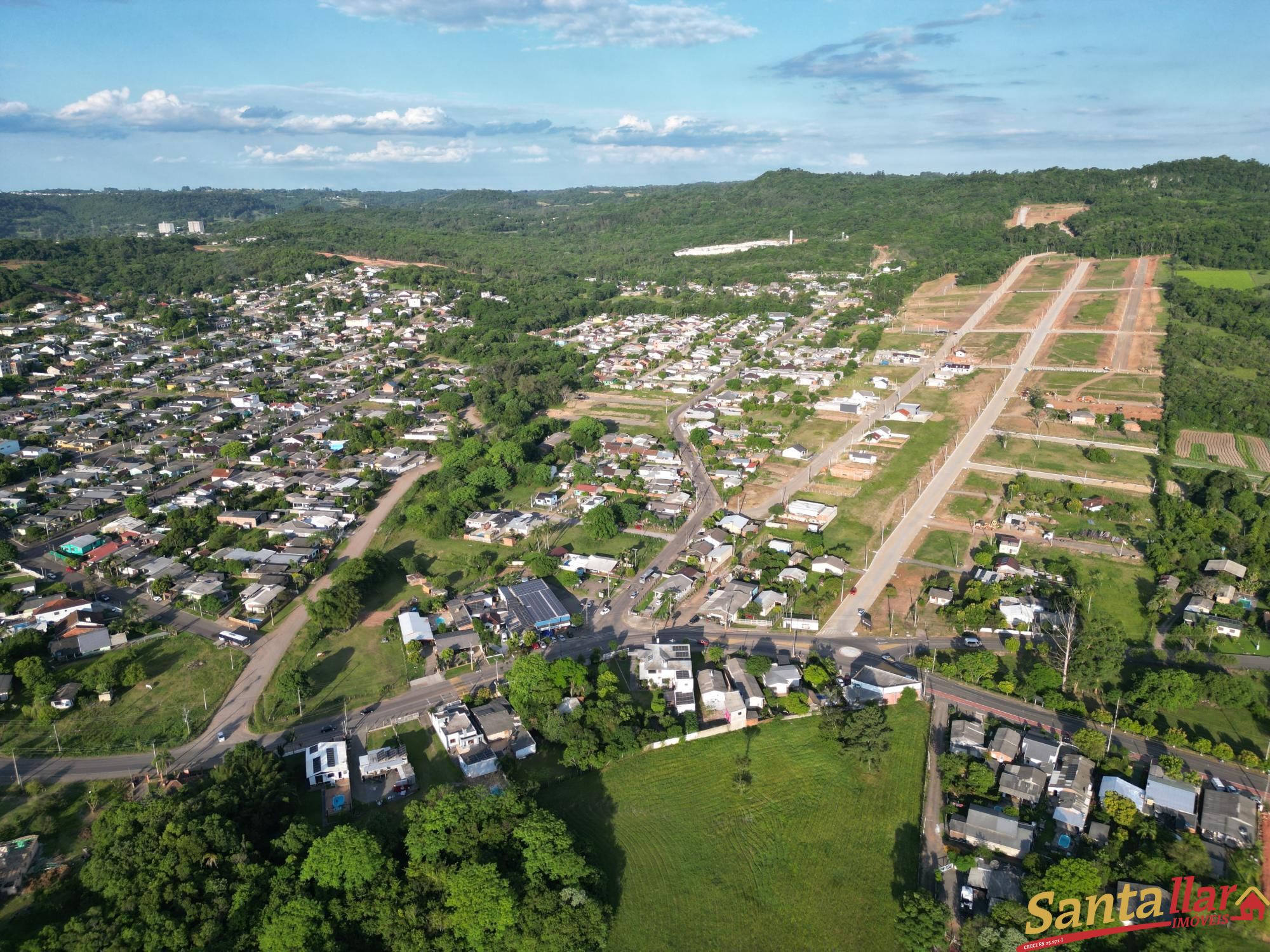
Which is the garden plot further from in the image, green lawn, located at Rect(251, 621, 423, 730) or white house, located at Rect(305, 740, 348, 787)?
white house, located at Rect(305, 740, 348, 787)

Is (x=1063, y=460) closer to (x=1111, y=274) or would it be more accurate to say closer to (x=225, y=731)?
(x=225, y=731)

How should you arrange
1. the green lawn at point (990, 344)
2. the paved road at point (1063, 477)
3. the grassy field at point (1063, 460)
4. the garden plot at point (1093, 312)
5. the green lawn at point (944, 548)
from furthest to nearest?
1. the garden plot at point (1093, 312)
2. the green lawn at point (990, 344)
3. the grassy field at point (1063, 460)
4. the paved road at point (1063, 477)
5. the green lawn at point (944, 548)

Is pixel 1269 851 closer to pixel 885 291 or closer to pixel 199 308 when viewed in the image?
pixel 885 291

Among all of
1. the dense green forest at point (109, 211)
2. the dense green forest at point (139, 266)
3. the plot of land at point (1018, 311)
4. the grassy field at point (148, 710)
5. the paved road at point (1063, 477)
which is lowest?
the grassy field at point (148, 710)

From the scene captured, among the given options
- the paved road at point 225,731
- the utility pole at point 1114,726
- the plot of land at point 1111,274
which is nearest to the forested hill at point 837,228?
the plot of land at point 1111,274

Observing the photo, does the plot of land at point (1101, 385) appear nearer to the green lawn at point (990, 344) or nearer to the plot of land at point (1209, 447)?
the plot of land at point (1209, 447)

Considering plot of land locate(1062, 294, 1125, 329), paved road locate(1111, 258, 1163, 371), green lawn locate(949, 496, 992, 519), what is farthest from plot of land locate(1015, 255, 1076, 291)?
green lawn locate(949, 496, 992, 519)
